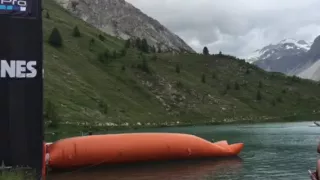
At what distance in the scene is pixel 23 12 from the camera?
24859 mm

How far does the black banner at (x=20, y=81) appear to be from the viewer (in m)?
24.6

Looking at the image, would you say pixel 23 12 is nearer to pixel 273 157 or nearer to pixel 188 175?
pixel 188 175

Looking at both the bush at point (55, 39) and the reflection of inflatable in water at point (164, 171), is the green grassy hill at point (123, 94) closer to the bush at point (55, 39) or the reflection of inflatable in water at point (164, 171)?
the bush at point (55, 39)

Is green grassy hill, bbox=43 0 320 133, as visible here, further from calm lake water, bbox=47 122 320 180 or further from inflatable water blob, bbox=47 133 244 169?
calm lake water, bbox=47 122 320 180

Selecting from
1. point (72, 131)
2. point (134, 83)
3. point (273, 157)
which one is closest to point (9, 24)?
point (273, 157)

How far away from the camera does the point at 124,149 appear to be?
39.8 meters

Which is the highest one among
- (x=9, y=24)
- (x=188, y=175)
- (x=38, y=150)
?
(x=9, y=24)

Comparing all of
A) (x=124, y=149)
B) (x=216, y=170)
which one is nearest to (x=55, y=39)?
(x=124, y=149)

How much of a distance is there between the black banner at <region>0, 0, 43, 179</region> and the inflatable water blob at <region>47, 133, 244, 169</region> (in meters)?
12.1

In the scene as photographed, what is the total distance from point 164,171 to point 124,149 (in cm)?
465

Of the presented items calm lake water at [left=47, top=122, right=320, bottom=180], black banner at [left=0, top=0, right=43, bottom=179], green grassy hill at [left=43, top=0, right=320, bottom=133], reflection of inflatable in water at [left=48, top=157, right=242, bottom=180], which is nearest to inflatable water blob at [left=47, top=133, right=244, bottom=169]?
reflection of inflatable in water at [left=48, top=157, right=242, bottom=180]

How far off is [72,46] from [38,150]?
161058 mm

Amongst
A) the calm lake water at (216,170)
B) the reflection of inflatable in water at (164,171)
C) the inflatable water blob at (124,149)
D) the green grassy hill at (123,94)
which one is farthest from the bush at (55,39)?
the reflection of inflatable in water at (164,171)

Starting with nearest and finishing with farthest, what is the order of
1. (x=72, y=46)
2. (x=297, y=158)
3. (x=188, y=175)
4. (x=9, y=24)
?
(x=9, y=24)
(x=188, y=175)
(x=297, y=158)
(x=72, y=46)
